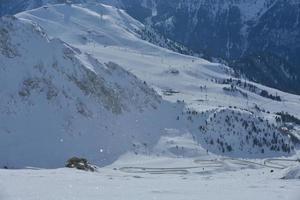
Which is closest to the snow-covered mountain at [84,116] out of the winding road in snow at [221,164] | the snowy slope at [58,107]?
the snowy slope at [58,107]

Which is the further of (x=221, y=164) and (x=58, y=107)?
(x=58, y=107)

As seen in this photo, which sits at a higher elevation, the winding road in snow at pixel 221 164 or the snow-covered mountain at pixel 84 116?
the snow-covered mountain at pixel 84 116

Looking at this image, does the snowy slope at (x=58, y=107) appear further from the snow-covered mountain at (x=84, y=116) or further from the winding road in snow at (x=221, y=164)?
the winding road in snow at (x=221, y=164)

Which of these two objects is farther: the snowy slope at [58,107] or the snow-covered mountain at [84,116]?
the snow-covered mountain at [84,116]

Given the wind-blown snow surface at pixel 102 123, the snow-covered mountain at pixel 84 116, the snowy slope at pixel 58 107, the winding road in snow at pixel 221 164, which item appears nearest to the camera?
the winding road in snow at pixel 221 164

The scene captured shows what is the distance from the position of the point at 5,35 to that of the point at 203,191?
369 ft

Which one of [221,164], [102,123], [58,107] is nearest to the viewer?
[221,164]

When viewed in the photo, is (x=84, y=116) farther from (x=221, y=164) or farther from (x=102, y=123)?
(x=221, y=164)

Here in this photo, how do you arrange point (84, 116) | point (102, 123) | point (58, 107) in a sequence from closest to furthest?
point (58, 107) → point (84, 116) → point (102, 123)

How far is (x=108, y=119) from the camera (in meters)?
148

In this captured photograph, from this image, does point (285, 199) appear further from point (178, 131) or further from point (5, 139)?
point (178, 131)

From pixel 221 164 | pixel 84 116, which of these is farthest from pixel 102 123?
pixel 221 164

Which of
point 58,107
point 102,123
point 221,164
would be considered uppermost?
point 58,107

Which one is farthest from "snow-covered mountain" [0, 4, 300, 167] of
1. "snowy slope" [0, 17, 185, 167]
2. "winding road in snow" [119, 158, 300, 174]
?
"winding road in snow" [119, 158, 300, 174]
